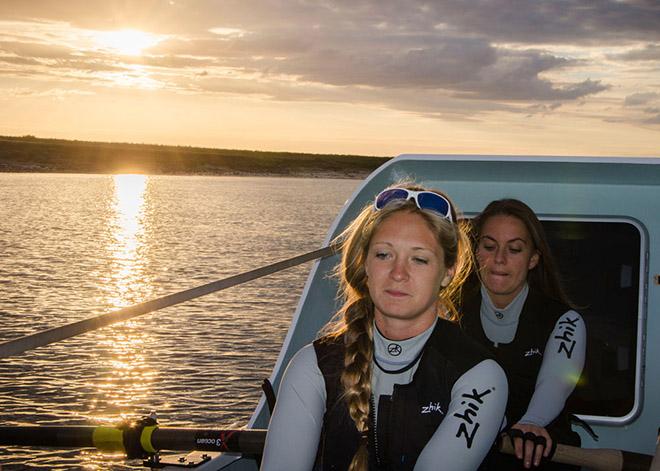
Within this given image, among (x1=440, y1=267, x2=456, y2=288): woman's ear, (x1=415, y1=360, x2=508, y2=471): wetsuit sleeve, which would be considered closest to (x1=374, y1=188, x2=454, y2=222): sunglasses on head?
(x1=440, y1=267, x2=456, y2=288): woman's ear

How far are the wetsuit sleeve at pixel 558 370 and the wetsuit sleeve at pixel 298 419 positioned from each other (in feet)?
4.08

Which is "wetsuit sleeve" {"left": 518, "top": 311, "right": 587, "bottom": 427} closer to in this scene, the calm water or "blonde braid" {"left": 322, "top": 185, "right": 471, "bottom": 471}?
"blonde braid" {"left": 322, "top": 185, "right": 471, "bottom": 471}

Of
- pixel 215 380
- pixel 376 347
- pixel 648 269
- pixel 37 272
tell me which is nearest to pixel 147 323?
pixel 215 380

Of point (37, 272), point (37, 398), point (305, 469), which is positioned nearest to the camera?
point (305, 469)

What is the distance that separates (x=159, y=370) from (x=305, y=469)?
15628mm

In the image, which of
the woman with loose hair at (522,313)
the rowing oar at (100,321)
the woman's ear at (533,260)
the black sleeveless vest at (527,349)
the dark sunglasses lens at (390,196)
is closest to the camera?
the rowing oar at (100,321)

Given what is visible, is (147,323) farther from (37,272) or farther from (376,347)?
(376,347)

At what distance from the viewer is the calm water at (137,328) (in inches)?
571

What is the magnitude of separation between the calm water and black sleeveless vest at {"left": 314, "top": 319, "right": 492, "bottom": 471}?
24.5ft

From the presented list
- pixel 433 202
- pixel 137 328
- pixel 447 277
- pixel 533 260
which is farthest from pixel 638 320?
pixel 137 328

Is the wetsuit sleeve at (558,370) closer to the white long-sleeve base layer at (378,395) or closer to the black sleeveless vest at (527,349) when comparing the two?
the black sleeveless vest at (527,349)

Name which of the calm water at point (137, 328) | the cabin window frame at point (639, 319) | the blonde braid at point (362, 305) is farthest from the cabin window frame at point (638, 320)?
the calm water at point (137, 328)

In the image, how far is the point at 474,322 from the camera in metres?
4.25

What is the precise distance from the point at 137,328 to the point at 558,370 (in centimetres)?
1984
